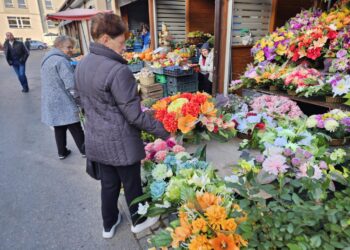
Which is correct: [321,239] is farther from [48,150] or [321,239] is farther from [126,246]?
[48,150]

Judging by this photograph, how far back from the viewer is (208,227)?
108 centimetres

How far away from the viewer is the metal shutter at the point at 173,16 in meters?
6.74

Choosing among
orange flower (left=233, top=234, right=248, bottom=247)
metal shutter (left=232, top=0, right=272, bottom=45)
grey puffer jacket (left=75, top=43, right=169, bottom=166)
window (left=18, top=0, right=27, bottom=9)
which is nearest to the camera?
orange flower (left=233, top=234, right=248, bottom=247)

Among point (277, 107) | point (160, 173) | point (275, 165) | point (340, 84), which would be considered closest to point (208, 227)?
point (275, 165)

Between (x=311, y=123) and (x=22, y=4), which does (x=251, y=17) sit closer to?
(x=311, y=123)

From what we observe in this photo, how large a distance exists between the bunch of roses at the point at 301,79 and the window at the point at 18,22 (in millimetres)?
43036

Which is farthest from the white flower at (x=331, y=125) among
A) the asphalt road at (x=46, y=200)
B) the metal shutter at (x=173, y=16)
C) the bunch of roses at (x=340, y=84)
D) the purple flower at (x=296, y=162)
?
the metal shutter at (x=173, y=16)

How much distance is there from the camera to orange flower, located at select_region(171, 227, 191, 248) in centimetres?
109

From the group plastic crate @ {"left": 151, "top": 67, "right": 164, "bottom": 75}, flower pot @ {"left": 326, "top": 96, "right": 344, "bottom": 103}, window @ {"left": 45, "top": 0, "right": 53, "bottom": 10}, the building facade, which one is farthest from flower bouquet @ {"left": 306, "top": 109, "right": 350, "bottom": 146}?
window @ {"left": 45, "top": 0, "right": 53, "bottom": 10}

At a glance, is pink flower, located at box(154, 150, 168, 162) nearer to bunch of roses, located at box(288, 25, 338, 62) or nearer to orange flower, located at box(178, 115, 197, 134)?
orange flower, located at box(178, 115, 197, 134)

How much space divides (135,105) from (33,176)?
91.4 inches

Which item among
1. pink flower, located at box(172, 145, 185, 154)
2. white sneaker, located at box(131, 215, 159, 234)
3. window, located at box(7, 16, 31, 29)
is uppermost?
window, located at box(7, 16, 31, 29)

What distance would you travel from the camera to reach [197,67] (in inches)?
209

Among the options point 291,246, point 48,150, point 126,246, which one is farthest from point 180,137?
point 48,150
